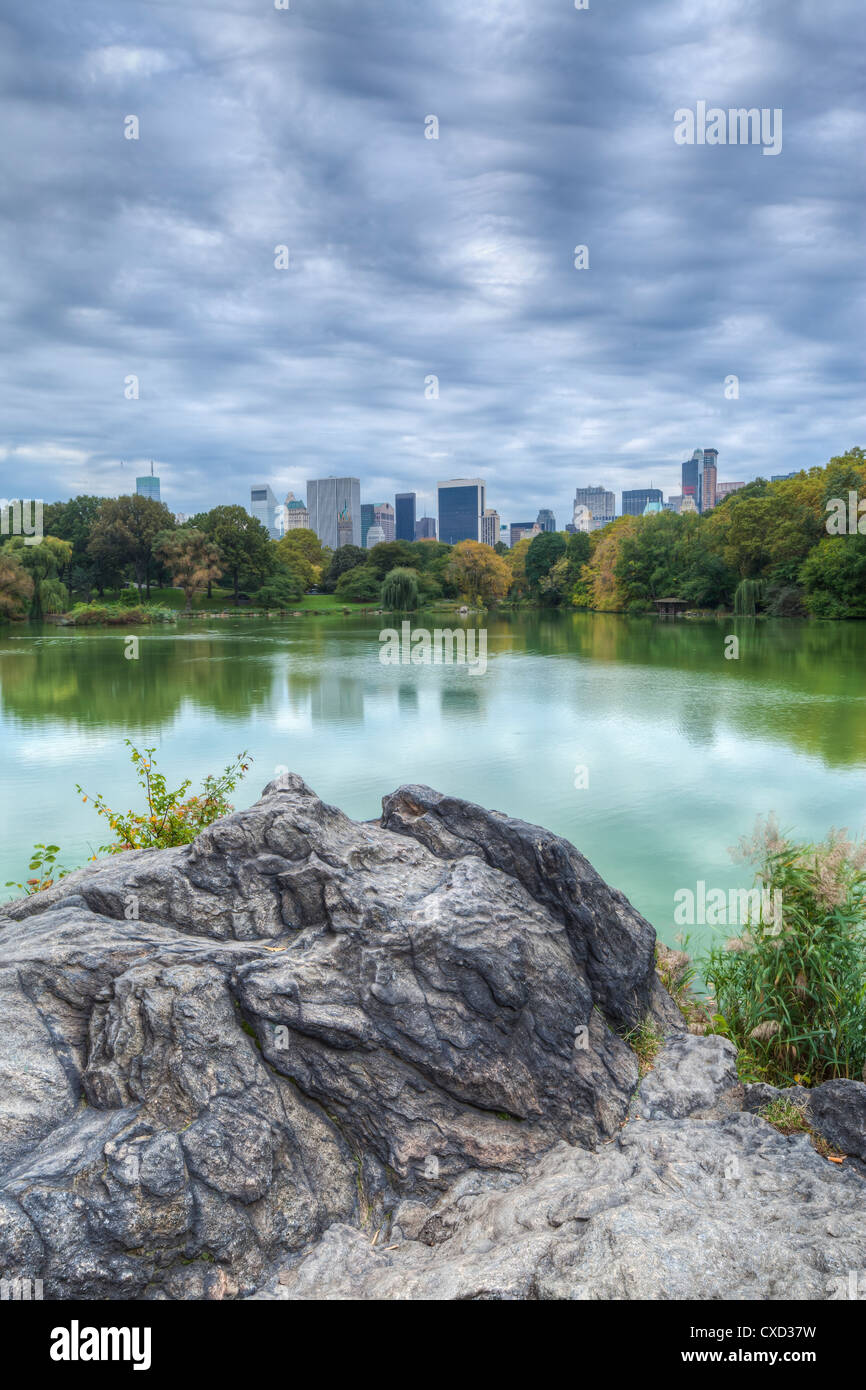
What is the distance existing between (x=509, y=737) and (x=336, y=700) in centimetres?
612

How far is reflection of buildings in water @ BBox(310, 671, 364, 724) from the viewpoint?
18766mm

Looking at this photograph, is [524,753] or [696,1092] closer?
[696,1092]

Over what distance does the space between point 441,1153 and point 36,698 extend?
2043 centimetres

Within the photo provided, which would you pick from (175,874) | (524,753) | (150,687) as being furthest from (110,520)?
(175,874)

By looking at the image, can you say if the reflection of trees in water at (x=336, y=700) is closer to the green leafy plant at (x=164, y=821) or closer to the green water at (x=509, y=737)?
the green water at (x=509, y=737)

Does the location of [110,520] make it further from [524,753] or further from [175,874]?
[175,874]

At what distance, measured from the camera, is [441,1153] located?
3.38 m

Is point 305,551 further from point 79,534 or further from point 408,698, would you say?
point 408,698

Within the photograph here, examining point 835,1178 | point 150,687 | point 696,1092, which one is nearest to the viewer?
point 835,1178

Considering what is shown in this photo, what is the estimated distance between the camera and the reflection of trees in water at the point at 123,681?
1948cm

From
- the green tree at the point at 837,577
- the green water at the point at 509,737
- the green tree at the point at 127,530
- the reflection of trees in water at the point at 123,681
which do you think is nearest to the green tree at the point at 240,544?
the green tree at the point at 127,530

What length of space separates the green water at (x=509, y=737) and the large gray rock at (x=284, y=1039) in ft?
12.1

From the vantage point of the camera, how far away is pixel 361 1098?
3.38 metres

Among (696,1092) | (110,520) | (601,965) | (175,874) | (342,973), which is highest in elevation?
(110,520)
